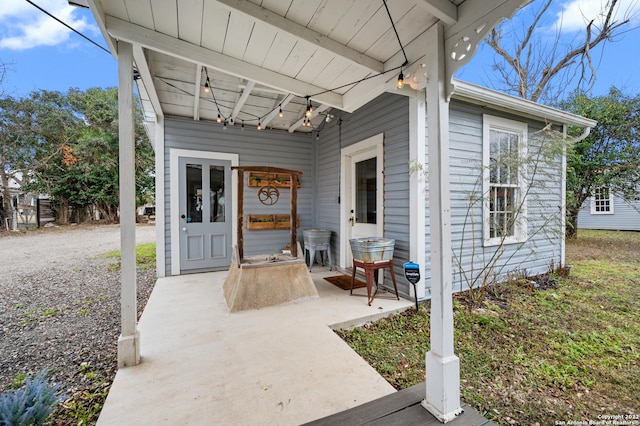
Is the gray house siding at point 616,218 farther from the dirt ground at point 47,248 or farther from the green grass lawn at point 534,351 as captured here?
the dirt ground at point 47,248

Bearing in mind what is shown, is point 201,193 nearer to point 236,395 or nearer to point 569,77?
point 236,395

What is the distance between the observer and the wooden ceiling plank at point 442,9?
141 cm

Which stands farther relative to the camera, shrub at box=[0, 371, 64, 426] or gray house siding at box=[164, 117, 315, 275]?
gray house siding at box=[164, 117, 315, 275]

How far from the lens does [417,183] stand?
3.25 meters

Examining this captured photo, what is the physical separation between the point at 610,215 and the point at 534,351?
14991 mm

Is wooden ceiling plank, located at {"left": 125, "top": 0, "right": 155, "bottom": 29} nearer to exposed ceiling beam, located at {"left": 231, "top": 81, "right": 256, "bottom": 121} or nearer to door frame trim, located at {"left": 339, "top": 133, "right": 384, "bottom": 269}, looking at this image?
exposed ceiling beam, located at {"left": 231, "top": 81, "right": 256, "bottom": 121}

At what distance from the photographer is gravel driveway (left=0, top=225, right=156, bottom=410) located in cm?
208

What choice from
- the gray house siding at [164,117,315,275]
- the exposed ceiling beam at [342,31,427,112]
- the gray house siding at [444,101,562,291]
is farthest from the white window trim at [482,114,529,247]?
the gray house siding at [164,117,315,275]

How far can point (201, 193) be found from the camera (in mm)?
4793

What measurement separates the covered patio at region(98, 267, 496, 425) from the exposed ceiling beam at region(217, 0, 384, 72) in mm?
2396

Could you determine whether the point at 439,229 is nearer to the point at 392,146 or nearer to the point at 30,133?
the point at 392,146

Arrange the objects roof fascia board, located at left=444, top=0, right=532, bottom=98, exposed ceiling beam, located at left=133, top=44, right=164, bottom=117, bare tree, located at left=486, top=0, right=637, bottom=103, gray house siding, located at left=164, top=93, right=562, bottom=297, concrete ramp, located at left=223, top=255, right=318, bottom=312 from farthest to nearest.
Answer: bare tree, located at left=486, top=0, right=637, bottom=103, gray house siding, located at left=164, top=93, right=562, bottom=297, concrete ramp, located at left=223, top=255, right=318, bottom=312, exposed ceiling beam, located at left=133, top=44, right=164, bottom=117, roof fascia board, located at left=444, top=0, right=532, bottom=98

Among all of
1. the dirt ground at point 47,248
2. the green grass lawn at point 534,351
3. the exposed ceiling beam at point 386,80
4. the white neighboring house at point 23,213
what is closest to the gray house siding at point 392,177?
the green grass lawn at point 534,351

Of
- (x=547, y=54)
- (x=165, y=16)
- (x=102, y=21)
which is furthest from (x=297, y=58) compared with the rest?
(x=547, y=54)
